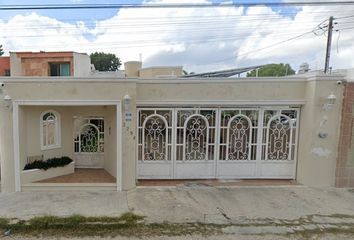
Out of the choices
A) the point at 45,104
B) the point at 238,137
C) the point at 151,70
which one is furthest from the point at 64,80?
the point at 151,70

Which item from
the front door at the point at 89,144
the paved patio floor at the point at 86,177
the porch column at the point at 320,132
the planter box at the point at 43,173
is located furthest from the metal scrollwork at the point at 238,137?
the planter box at the point at 43,173

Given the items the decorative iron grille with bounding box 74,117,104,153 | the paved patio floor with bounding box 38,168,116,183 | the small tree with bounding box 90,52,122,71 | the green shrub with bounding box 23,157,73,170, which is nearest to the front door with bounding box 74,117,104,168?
the decorative iron grille with bounding box 74,117,104,153

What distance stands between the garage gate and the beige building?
3 centimetres

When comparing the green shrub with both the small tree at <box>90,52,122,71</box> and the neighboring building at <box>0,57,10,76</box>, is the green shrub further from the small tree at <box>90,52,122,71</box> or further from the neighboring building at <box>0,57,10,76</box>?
the small tree at <box>90,52,122,71</box>

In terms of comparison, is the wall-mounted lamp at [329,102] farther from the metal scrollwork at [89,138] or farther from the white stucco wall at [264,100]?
the metal scrollwork at [89,138]

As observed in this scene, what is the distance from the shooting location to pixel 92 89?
6.89 m

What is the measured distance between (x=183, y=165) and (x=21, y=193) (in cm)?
475

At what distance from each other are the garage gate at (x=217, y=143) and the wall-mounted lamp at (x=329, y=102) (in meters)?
0.88

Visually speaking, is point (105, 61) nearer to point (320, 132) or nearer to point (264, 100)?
point (264, 100)

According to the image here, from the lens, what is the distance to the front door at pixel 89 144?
886cm

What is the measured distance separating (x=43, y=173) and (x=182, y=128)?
14.9 feet

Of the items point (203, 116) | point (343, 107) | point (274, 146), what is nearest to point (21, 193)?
point (203, 116)

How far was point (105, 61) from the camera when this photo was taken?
4881cm

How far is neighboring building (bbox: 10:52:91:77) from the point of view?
16203 millimetres
